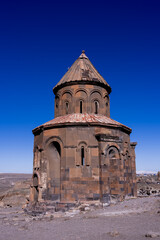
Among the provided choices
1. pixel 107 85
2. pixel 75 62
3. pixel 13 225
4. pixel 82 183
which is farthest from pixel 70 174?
pixel 75 62

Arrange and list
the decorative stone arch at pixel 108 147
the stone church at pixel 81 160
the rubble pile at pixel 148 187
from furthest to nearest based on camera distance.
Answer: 1. the rubble pile at pixel 148 187
2. the decorative stone arch at pixel 108 147
3. the stone church at pixel 81 160

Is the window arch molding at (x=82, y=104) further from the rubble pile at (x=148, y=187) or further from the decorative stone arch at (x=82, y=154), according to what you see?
the rubble pile at (x=148, y=187)

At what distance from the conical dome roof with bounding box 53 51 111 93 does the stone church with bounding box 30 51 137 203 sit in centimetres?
48

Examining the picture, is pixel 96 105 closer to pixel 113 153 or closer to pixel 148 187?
pixel 113 153

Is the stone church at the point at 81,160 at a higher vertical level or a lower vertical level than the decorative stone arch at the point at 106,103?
lower

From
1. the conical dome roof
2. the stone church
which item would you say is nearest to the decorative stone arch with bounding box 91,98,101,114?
the stone church

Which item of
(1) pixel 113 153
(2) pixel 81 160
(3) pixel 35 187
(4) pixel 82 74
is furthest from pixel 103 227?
(4) pixel 82 74

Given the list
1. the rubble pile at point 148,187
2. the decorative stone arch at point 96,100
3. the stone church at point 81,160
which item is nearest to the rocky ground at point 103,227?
the stone church at point 81,160

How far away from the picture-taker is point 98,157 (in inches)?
486

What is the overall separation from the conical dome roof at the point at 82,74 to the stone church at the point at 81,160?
0.48 metres

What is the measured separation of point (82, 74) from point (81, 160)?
643 centimetres

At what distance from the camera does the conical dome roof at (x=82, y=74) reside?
15102mm

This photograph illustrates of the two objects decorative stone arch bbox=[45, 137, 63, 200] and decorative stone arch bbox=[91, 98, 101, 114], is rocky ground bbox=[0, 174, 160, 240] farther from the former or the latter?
decorative stone arch bbox=[91, 98, 101, 114]

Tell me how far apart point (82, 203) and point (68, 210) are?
2.71ft
